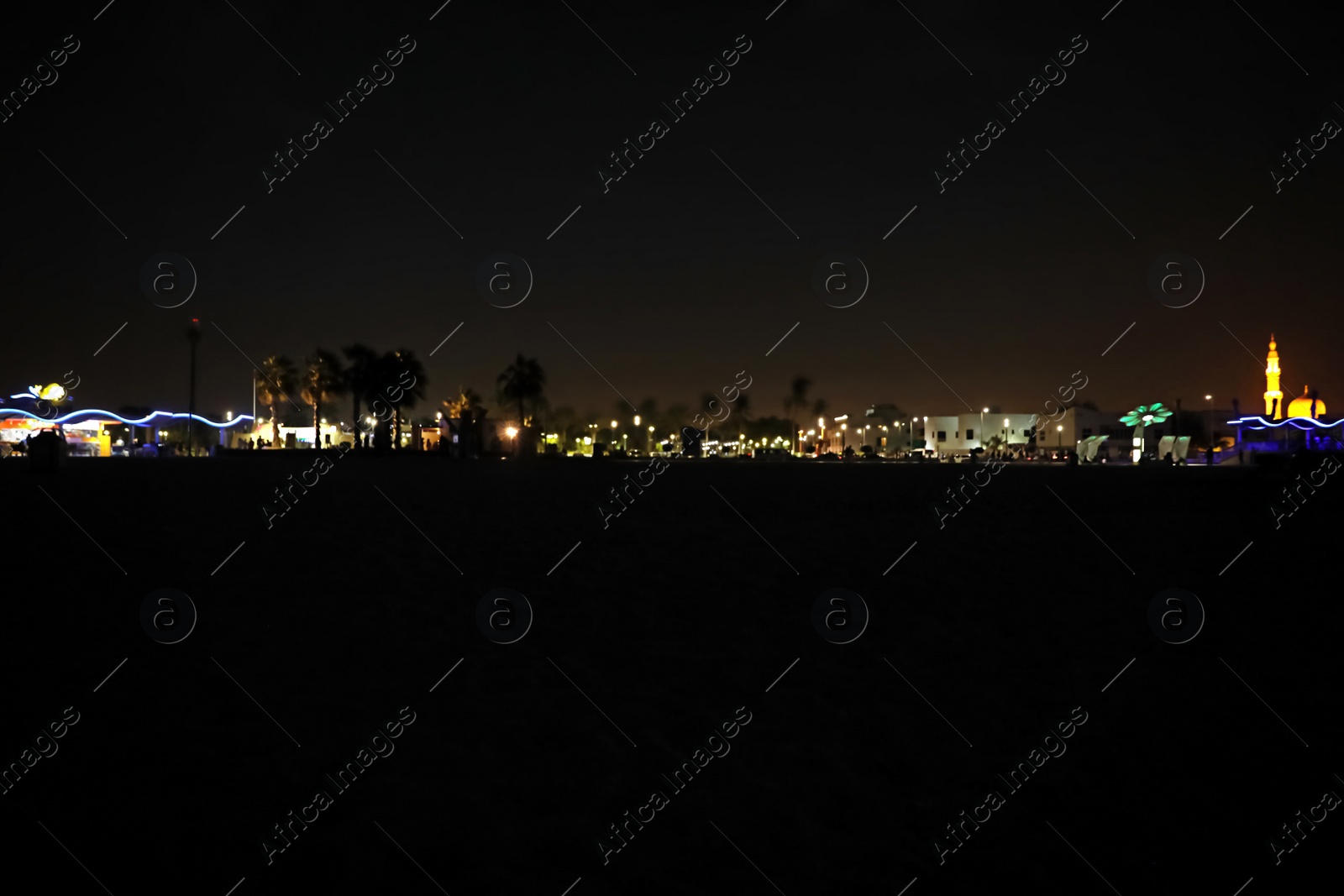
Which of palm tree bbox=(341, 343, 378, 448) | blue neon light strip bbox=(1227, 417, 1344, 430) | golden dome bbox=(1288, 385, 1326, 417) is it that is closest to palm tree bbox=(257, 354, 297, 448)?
palm tree bbox=(341, 343, 378, 448)

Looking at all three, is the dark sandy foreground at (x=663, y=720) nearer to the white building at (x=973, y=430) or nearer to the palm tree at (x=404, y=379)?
the palm tree at (x=404, y=379)

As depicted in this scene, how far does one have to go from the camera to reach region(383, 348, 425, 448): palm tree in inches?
2607

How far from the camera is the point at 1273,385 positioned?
327 feet

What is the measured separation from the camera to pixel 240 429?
91875 mm

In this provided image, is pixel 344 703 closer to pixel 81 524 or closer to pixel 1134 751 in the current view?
pixel 1134 751

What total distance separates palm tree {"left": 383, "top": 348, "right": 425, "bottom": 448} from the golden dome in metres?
89.6

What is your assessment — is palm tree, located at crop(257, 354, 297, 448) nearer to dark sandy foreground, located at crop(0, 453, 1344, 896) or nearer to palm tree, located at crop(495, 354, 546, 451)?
palm tree, located at crop(495, 354, 546, 451)

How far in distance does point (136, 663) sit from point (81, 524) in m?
7.23

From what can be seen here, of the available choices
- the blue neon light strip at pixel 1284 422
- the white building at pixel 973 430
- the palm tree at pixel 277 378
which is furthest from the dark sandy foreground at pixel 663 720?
the white building at pixel 973 430

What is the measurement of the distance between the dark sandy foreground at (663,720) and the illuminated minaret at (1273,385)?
362 ft

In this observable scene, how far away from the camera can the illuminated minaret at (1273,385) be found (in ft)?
323

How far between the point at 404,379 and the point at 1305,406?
92.3 meters

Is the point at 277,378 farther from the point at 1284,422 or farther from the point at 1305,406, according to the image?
the point at 1305,406

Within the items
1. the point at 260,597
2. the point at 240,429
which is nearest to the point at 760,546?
the point at 260,597
